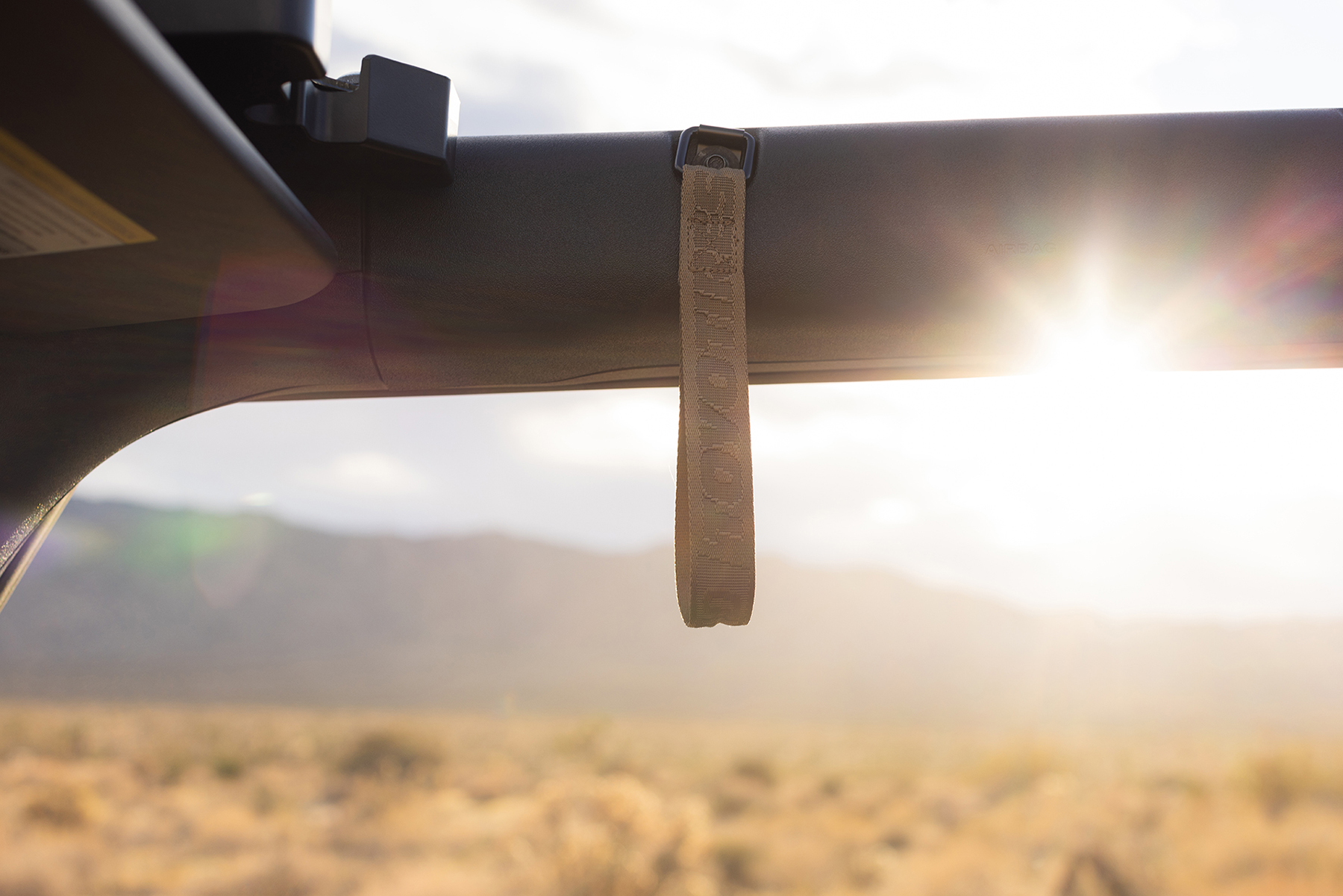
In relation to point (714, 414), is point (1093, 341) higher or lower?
higher

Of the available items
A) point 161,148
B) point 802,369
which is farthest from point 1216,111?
point 161,148

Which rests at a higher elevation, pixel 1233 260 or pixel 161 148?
pixel 1233 260

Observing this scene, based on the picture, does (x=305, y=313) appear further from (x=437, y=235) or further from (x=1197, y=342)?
(x=1197, y=342)

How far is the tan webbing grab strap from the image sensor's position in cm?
66

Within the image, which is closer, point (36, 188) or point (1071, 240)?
point (36, 188)

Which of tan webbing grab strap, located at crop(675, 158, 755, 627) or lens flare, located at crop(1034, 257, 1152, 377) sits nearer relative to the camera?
tan webbing grab strap, located at crop(675, 158, 755, 627)

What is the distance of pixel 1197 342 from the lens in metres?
0.83

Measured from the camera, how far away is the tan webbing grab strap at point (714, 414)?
0.66 m

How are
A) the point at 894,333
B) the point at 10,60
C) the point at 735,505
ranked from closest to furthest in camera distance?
1. the point at 10,60
2. the point at 735,505
3. the point at 894,333

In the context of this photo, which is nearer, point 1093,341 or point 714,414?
point 714,414

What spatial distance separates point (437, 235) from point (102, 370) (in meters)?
0.35

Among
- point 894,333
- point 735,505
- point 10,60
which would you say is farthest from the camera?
point 894,333

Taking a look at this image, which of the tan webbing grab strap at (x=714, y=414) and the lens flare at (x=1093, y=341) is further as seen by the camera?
the lens flare at (x=1093, y=341)

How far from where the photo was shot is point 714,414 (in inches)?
27.5
